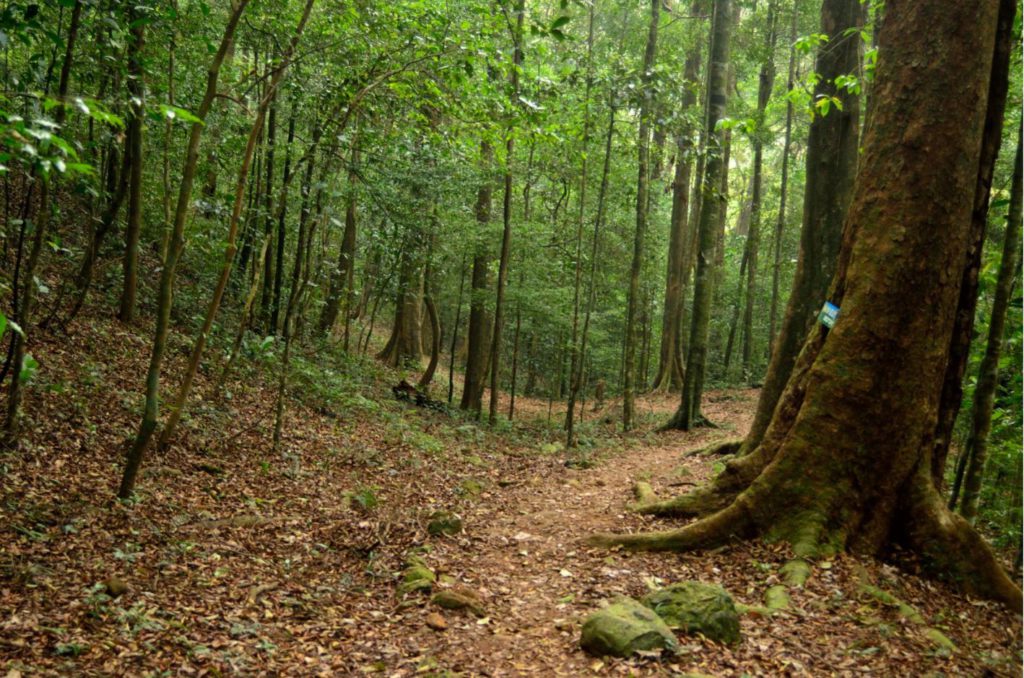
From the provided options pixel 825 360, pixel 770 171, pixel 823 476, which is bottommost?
pixel 823 476

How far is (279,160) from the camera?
420 inches

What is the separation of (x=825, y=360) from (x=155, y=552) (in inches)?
215

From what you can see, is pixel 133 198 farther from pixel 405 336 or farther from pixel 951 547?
pixel 405 336

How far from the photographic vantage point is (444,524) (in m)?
6.36

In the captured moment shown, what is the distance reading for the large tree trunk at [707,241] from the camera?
41.3 feet

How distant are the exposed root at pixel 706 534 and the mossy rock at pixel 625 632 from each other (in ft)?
4.65

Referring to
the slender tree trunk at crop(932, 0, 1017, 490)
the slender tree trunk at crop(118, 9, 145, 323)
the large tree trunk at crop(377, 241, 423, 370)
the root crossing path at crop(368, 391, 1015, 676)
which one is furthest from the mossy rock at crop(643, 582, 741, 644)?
the large tree trunk at crop(377, 241, 423, 370)

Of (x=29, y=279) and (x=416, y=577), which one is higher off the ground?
(x=29, y=279)

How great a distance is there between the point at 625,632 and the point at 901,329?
10.1 feet

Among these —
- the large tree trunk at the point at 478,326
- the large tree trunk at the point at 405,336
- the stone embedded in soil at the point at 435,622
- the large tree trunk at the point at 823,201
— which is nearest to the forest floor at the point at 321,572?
the stone embedded in soil at the point at 435,622

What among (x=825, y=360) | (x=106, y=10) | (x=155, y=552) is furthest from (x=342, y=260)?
(x=825, y=360)

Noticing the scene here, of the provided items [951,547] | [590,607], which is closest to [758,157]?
[951,547]

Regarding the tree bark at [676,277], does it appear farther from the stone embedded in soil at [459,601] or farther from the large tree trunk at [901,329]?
the stone embedded in soil at [459,601]

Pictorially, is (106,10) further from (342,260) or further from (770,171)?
(770,171)
